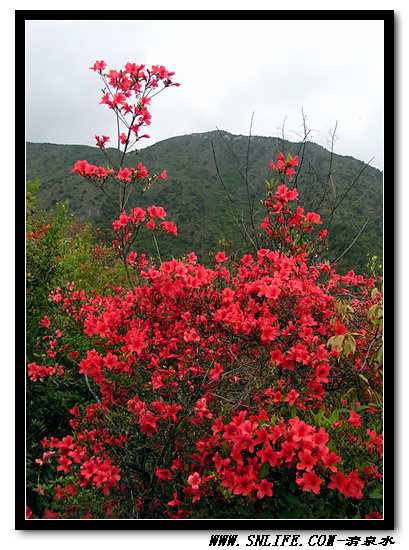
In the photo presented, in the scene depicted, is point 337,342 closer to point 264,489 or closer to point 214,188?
point 264,489

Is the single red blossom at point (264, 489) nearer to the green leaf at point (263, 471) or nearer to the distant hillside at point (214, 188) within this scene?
the green leaf at point (263, 471)

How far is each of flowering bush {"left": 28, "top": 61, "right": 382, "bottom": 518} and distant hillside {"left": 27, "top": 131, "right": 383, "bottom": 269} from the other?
2.09ft

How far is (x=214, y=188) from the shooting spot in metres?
4.38

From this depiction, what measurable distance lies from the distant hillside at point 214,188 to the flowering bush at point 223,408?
64cm

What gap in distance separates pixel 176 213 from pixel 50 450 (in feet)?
6.36

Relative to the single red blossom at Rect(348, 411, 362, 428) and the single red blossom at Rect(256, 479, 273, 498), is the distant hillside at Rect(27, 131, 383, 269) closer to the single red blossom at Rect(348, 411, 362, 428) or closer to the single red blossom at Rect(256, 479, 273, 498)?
the single red blossom at Rect(348, 411, 362, 428)

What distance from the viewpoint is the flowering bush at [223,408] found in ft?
6.02

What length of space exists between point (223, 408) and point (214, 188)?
2.72m

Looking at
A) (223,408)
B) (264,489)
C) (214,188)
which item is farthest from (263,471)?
(214,188)

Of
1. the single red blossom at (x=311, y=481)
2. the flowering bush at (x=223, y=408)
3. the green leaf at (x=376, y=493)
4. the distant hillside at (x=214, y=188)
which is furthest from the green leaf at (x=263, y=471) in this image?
the distant hillside at (x=214, y=188)

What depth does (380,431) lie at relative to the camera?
6.91 feet

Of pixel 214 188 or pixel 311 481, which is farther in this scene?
pixel 214 188

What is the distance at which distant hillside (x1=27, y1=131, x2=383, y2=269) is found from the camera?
9.05ft

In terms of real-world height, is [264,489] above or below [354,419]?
below
